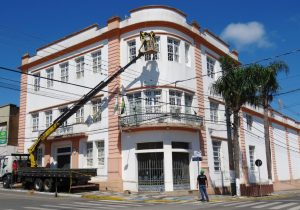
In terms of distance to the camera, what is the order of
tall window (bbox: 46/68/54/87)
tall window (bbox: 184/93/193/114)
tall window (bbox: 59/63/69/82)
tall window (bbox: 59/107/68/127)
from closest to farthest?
tall window (bbox: 184/93/193/114)
tall window (bbox: 59/107/68/127)
tall window (bbox: 59/63/69/82)
tall window (bbox: 46/68/54/87)

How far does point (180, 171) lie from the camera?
26562 millimetres

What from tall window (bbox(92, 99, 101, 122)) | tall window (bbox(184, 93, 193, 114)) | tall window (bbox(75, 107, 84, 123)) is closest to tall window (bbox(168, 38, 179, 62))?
tall window (bbox(184, 93, 193, 114))

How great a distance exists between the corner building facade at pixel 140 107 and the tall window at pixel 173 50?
0.07 meters

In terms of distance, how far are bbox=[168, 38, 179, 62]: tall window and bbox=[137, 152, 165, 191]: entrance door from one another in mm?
7258

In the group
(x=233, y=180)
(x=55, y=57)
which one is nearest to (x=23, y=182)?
(x=55, y=57)

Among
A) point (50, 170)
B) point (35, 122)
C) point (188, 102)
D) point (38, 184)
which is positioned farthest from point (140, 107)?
point (35, 122)

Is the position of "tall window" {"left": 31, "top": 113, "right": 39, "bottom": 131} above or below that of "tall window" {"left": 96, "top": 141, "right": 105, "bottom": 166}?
above

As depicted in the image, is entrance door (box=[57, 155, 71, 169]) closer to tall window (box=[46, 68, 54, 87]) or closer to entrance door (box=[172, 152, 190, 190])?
tall window (box=[46, 68, 54, 87])

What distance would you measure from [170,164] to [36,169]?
31.4 feet

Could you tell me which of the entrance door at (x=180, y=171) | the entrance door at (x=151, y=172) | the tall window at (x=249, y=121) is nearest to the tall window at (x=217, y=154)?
the entrance door at (x=180, y=171)

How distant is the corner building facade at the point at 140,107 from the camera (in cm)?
2628

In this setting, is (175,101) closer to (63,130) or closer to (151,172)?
(151,172)

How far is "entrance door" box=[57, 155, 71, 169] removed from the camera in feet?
103

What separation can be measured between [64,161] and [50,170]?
5.73 m
